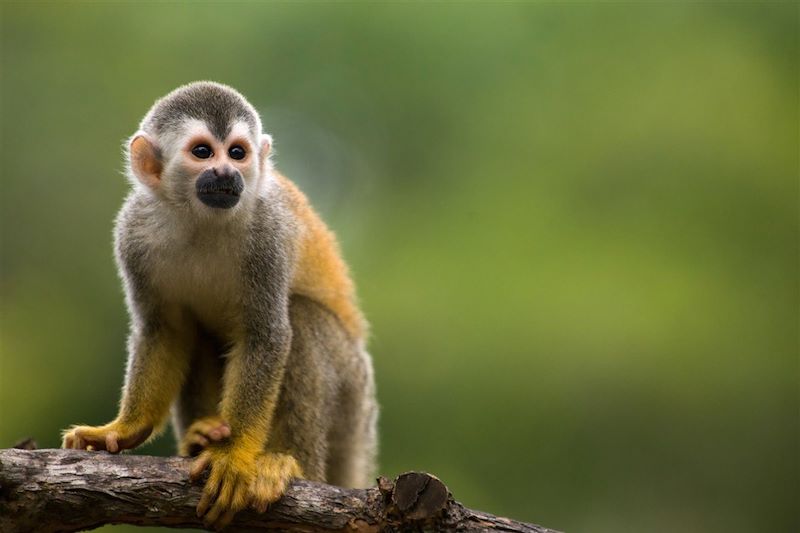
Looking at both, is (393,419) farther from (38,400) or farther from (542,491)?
(38,400)

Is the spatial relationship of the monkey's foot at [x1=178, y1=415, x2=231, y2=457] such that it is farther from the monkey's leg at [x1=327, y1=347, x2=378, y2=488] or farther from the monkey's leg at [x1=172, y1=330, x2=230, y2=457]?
the monkey's leg at [x1=327, y1=347, x2=378, y2=488]

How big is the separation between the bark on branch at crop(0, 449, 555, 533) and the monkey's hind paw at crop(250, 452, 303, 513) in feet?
0.31

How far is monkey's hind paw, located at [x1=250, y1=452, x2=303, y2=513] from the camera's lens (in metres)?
4.04

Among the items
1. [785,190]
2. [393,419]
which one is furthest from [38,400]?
[785,190]

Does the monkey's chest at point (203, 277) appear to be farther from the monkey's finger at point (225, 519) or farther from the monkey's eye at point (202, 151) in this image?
the monkey's finger at point (225, 519)

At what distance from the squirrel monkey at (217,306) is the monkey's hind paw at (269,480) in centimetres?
1

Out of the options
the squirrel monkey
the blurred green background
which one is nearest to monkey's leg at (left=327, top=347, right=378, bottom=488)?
the squirrel monkey

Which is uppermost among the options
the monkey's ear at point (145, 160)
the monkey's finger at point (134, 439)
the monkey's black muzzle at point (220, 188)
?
the monkey's ear at point (145, 160)

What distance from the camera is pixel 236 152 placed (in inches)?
178

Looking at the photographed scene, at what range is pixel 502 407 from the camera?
344 inches

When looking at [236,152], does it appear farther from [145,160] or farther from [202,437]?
[202,437]

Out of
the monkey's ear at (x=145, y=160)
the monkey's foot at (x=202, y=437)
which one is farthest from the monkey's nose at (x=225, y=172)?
the monkey's foot at (x=202, y=437)

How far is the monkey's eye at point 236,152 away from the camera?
451 centimetres

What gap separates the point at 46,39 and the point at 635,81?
582 cm
